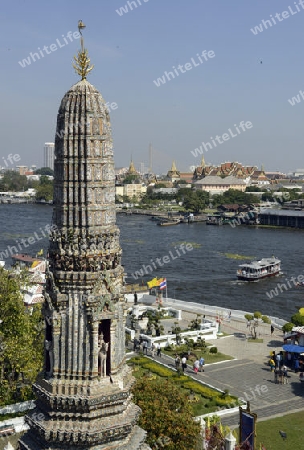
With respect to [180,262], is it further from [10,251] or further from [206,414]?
[206,414]

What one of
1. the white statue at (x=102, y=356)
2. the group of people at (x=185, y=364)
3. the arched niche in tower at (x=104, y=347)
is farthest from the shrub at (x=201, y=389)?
the white statue at (x=102, y=356)

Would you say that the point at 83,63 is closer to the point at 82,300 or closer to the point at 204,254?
the point at 82,300

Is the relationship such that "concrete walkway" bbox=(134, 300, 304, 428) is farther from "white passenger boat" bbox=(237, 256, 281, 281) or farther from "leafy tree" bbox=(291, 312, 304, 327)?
"white passenger boat" bbox=(237, 256, 281, 281)

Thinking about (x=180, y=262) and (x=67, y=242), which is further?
(x=180, y=262)

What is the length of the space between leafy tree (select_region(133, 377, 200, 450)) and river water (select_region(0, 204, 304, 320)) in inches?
1147

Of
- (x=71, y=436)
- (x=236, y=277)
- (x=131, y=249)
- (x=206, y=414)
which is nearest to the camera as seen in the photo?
(x=71, y=436)

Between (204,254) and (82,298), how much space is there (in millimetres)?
69136

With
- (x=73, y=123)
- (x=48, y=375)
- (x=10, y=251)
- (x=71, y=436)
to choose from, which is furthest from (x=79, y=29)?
(x=10, y=251)

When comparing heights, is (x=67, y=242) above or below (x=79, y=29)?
below

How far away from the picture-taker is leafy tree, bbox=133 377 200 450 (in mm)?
17531

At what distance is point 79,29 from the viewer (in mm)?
11898

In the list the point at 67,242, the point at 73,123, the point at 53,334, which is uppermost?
the point at 73,123

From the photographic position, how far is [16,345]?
21.8m

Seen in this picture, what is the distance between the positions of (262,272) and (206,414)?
140ft
